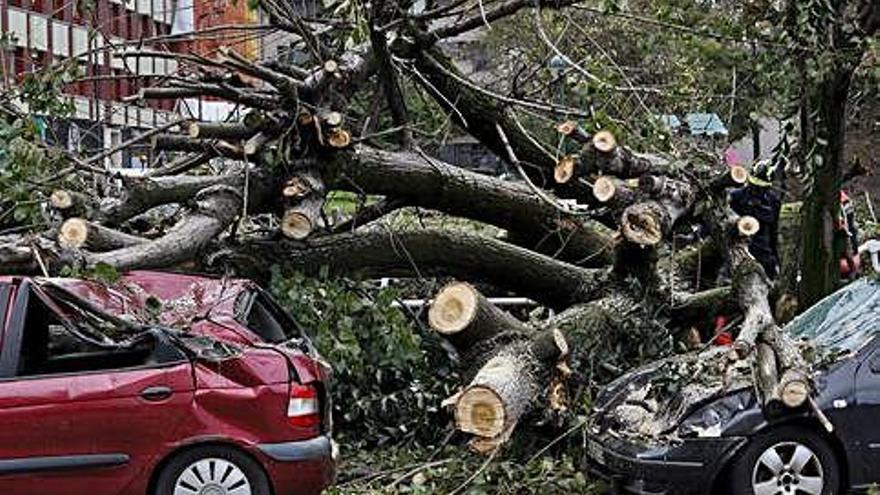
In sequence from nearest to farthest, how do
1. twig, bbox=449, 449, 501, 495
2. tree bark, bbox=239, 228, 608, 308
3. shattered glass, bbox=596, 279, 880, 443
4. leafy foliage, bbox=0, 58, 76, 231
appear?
1. shattered glass, bbox=596, 279, 880, 443
2. twig, bbox=449, 449, 501, 495
3. leafy foliage, bbox=0, 58, 76, 231
4. tree bark, bbox=239, 228, 608, 308

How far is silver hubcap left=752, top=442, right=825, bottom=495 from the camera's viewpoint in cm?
752

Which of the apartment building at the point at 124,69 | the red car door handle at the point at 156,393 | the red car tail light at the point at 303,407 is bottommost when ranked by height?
the red car tail light at the point at 303,407

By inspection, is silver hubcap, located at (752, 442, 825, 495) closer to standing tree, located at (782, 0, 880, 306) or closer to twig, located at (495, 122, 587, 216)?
twig, located at (495, 122, 587, 216)

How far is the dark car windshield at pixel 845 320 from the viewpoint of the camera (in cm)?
812

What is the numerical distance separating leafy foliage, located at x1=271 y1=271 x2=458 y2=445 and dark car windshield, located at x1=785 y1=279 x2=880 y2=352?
108 inches

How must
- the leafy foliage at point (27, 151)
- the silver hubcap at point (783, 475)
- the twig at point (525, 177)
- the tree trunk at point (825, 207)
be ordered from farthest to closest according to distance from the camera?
the tree trunk at point (825, 207) < the twig at point (525, 177) < the leafy foliage at point (27, 151) < the silver hubcap at point (783, 475)

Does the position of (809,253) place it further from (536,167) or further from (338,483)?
(338,483)

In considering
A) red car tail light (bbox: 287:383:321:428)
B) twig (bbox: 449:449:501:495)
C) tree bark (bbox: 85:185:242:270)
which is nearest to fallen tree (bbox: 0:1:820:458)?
tree bark (bbox: 85:185:242:270)

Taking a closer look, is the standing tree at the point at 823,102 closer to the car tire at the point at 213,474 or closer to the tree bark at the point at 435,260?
the tree bark at the point at 435,260

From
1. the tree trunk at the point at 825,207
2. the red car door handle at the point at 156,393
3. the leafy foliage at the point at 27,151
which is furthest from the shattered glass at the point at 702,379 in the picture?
the leafy foliage at the point at 27,151

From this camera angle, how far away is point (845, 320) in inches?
338

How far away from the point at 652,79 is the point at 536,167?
6.67 m

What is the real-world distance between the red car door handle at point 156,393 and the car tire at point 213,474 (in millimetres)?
330

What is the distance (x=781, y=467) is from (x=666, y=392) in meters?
0.91
